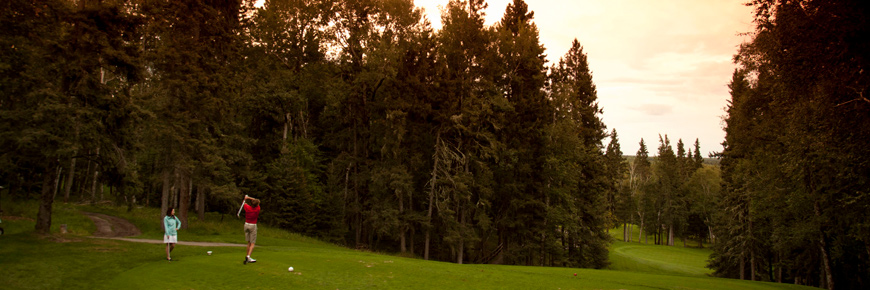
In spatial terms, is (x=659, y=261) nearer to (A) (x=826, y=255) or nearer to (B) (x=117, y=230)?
(A) (x=826, y=255)

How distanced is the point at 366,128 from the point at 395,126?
528 centimetres

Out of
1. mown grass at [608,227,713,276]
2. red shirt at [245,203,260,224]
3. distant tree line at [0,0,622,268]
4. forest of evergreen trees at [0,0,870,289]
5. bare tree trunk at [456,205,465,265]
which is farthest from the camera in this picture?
mown grass at [608,227,713,276]

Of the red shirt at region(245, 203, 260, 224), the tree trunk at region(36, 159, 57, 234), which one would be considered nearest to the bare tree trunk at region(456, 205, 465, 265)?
the red shirt at region(245, 203, 260, 224)

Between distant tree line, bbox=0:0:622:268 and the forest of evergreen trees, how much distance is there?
0.17 metres

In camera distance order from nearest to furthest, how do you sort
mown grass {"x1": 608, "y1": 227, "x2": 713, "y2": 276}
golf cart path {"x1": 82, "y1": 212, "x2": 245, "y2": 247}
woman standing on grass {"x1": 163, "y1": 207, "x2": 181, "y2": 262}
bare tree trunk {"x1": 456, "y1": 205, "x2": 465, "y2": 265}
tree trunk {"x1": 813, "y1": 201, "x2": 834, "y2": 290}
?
woman standing on grass {"x1": 163, "y1": 207, "x2": 181, "y2": 262} → golf cart path {"x1": 82, "y1": 212, "x2": 245, "y2": 247} → tree trunk {"x1": 813, "y1": 201, "x2": 834, "y2": 290} → bare tree trunk {"x1": 456, "y1": 205, "x2": 465, "y2": 265} → mown grass {"x1": 608, "y1": 227, "x2": 713, "y2": 276}

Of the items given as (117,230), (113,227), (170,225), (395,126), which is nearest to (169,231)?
(170,225)

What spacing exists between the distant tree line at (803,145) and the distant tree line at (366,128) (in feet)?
40.6

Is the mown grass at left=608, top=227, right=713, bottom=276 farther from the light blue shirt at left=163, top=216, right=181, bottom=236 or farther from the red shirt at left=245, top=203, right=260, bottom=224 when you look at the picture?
the light blue shirt at left=163, top=216, right=181, bottom=236

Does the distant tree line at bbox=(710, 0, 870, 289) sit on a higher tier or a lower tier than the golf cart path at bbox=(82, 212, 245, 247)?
higher

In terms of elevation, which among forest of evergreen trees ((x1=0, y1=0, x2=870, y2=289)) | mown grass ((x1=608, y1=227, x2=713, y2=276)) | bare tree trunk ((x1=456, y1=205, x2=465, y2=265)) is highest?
forest of evergreen trees ((x1=0, y1=0, x2=870, y2=289))

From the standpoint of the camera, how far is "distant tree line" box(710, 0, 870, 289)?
1253 centimetres

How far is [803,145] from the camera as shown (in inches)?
761

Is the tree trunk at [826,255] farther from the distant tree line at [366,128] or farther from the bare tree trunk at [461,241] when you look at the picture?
the bare tree trunk at [461,241]

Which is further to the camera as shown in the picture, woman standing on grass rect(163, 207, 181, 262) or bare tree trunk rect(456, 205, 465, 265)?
bare tree trunk rect(456, 205, 465, 265)
